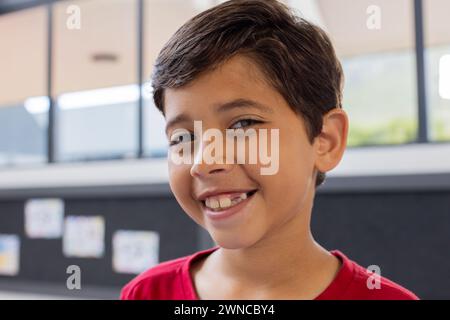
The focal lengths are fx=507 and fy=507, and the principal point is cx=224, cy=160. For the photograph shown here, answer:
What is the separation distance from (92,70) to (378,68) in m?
1.02

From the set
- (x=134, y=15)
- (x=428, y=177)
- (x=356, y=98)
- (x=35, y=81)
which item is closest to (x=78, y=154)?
(x=35, y=81)

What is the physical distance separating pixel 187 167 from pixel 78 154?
70.8 inches

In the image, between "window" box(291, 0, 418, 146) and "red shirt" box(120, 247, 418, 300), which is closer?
"red shirt" box(120, 247, 418, 300)

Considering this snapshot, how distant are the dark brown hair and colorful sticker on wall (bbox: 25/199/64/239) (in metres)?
1.73

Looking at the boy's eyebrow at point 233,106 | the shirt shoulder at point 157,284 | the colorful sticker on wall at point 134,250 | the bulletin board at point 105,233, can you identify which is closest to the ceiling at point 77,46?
the bulletin board at point 105,233

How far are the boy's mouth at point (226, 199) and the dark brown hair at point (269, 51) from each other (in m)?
0.07

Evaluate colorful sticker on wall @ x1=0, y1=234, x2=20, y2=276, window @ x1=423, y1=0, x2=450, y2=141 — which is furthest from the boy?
colorful sticker on wall @ x1=0, y1=234, x2=20, y2=276

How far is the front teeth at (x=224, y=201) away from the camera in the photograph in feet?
1.18

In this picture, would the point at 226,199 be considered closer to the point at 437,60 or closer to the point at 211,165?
the point at 211,165

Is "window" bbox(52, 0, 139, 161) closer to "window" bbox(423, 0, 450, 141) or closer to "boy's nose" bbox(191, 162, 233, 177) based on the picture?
"window" bbox(423, 0, 450, 141)

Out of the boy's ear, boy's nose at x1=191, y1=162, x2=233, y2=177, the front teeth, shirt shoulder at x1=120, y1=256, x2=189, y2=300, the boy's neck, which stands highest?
the boy's ear

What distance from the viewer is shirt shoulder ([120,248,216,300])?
49 cm

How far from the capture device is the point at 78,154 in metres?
2.08

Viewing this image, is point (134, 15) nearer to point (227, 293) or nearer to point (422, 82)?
Result: point (422, 82)
